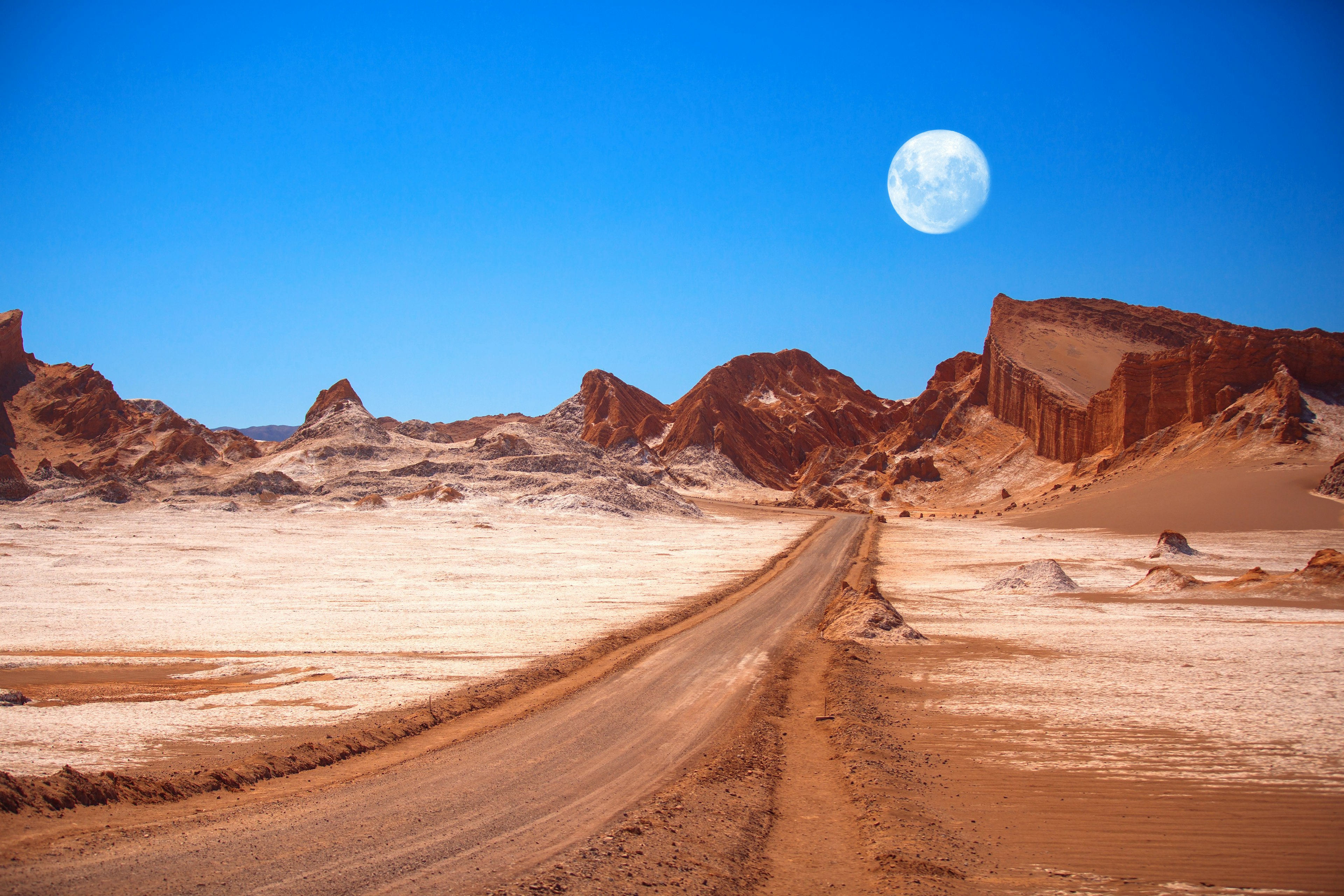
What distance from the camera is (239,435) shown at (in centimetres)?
9156

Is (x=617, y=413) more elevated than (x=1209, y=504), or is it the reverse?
(x=617, y=413)

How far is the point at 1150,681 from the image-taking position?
41.8 feet

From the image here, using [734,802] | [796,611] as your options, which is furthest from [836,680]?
[796,611]

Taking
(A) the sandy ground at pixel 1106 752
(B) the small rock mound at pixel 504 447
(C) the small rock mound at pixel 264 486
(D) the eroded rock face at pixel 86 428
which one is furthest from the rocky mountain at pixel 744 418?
(A) the sandy ground at pixel 1106 752

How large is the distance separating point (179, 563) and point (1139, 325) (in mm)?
110212

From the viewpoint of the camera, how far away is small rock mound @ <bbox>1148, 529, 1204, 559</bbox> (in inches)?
1303

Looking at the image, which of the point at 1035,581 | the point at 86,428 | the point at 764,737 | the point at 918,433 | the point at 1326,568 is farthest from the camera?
the point at 918,433

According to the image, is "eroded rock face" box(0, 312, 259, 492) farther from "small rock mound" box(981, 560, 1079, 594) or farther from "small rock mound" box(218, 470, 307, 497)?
"small rock mound" box(981, 560, 1079, 594)

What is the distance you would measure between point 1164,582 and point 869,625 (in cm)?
1258

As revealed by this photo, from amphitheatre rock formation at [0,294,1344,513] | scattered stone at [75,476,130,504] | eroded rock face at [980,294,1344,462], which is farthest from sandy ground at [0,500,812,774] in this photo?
eroded rock face at [980,294,1344,462]

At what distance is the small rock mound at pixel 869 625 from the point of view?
58.0 feet

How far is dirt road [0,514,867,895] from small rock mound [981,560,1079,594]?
17.8 m

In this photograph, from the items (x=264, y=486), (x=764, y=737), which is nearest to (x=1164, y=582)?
(x=764, y=737)

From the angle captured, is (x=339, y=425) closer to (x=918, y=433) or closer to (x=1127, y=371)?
(x=918, y=433)
